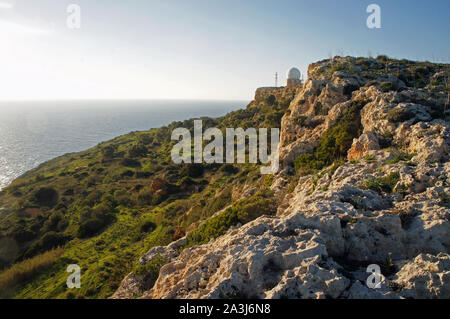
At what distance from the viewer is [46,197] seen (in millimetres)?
33375

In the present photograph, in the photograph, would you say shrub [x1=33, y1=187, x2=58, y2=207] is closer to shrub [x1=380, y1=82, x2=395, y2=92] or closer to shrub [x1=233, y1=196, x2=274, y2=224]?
shrub [x1=233, y1=196, x2=274, y2=224]

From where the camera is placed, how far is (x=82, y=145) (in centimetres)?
9350

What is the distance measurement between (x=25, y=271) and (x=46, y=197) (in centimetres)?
2162

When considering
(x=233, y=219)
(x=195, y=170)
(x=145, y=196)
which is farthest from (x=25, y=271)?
(x=195, y=170)

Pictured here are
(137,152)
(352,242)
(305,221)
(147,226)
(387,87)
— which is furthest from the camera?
(137,152)

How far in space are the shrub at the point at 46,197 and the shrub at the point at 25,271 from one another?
17.4 meters

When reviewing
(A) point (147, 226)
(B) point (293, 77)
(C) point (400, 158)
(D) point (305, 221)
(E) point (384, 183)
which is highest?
(B) point (293, 77)

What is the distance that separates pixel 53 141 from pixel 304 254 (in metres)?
117

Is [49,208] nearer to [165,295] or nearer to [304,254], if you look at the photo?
[165,295]

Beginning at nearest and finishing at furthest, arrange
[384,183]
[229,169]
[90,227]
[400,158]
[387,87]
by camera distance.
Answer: [384,183]
[400,158]
[387,87]
[90,227]
[229,169]

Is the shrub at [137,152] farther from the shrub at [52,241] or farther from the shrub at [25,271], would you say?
the shrub at [25,271]

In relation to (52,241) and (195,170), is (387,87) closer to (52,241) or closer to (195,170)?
(195,170)

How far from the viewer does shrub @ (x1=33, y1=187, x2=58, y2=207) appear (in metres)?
32.2
